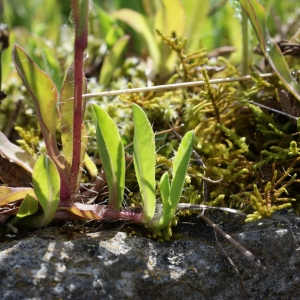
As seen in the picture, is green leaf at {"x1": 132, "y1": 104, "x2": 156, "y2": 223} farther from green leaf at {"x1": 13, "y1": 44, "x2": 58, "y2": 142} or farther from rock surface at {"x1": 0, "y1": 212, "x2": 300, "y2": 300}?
green leaf at {"x1": 13, "y1": 44, "x2": 58, "y2": 142}

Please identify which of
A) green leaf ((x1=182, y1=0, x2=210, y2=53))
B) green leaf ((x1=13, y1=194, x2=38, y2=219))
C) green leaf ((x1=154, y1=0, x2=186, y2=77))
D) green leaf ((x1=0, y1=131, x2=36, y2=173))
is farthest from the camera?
green leaf ((x1=182, y1=0, x2=210, y2=53))

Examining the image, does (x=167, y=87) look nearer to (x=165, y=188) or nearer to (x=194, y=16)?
(x=165, y=188)

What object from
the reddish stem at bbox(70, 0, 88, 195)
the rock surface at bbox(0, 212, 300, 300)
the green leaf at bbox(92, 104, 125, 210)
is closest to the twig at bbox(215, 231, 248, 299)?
the rock surface at bbox(0, 212, 300, 300)

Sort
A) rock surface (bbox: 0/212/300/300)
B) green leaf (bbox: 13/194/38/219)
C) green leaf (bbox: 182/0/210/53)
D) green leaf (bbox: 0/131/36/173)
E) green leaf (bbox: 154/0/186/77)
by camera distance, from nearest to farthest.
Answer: rock surface (bbox: 0/212/300/300), green leaf (bbox: 13/194/38/219), green leaf (bbox: 0/131/36/173), green leaf (bbox: 154/0/186/77), green leaf (bbox: 182/0/210/53)

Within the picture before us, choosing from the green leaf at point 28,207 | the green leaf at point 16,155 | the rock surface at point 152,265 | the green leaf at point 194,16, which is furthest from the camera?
the green leaf at point 194,16

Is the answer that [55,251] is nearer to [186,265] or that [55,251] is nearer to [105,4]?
[186,265]

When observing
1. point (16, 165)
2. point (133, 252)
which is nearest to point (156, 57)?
point (16, 165)

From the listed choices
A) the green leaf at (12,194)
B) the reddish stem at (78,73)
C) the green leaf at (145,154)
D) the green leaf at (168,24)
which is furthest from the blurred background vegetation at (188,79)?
the green leaf at (12,194)

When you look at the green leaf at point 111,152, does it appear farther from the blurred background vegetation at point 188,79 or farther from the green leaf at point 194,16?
the green leaf at point 194,16
